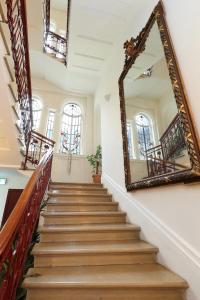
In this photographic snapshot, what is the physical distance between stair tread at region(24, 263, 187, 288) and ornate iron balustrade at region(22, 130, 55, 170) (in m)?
2.71

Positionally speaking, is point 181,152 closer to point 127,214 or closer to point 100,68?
point 127,214

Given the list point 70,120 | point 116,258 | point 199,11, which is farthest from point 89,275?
point 70,120

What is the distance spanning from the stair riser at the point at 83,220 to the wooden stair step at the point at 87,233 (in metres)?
0.30

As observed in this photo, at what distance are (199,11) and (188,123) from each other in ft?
3.32

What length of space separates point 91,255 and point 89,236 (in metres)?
0.38

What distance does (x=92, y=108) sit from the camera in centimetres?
679

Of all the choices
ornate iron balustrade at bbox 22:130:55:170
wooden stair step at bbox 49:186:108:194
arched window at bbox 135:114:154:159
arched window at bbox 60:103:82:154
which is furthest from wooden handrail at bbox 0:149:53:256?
arched window at bbox 60:103:82:154

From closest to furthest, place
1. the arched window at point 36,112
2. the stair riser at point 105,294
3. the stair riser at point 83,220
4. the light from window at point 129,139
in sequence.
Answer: the stair riser at point 105,294, the stair riser at point 83,220, the light from window at point 129,139, the arched window at point 36,112

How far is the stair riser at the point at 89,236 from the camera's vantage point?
2168mm

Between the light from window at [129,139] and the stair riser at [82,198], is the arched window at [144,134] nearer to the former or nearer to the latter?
the light from window at [129,139]

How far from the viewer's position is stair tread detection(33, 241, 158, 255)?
6.13 feet

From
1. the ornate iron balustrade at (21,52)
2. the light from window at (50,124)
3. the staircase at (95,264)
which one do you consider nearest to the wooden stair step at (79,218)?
the staircase at (95,264)

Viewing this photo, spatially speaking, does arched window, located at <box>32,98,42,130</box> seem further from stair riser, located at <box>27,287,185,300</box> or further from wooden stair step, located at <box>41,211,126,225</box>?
stair riser, located at <box>27,287,185,300</box>

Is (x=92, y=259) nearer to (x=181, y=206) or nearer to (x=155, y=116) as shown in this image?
(x=181, y=206)
